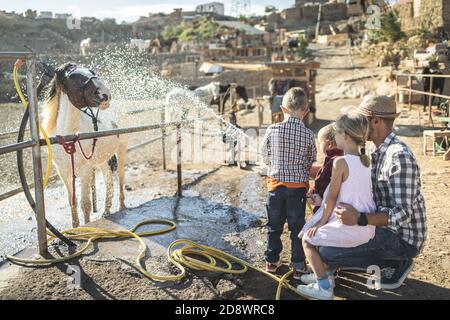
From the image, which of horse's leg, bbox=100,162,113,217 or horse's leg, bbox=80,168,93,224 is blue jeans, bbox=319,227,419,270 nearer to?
horse's leg, bbox=80,168,93,224

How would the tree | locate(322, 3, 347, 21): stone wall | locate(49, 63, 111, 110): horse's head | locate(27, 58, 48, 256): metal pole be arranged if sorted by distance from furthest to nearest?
locate(322, 3, 347, 21): stone wall
the tree
locate(49, 63, 111, 110): horse's head
locate(27, 58, 48, 256): metal pole

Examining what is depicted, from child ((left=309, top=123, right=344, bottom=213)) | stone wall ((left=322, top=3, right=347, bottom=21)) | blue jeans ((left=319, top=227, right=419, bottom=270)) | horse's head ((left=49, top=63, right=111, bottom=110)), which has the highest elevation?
stone wall ((left=322, top=3, right=347, bottom=21))

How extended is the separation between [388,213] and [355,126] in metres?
0.66

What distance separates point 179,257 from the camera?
3.59 metres

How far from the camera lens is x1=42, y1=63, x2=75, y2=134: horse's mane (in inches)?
203

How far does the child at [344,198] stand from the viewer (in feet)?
9.98

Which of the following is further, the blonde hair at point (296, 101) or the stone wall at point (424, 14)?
the stone wall at point (424, 14)

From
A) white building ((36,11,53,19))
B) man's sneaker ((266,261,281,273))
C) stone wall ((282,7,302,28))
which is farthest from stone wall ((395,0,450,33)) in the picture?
white building ((36,11,53,19))

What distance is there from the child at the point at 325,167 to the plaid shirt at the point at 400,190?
449 millimetres

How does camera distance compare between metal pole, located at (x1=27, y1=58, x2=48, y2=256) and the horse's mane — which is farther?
the horse's mane

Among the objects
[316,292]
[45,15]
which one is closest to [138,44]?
[316,292]

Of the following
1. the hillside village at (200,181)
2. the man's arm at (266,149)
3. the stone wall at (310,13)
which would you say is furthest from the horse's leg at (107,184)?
the stone wall at (310,13)

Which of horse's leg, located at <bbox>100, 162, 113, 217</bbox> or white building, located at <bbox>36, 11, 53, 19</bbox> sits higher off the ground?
white building, located at <bbox>36, 11, 53, 19</bbox>

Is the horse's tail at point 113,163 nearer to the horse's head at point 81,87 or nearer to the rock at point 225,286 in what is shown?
the horse's head at point 81,87
